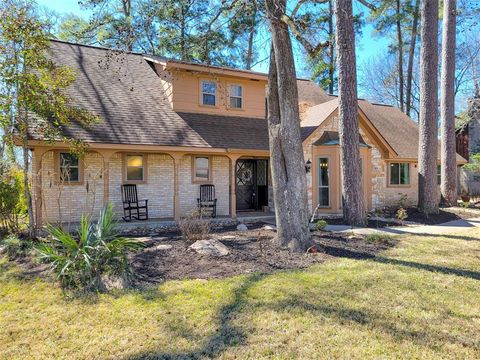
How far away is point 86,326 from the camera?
3.86 meters

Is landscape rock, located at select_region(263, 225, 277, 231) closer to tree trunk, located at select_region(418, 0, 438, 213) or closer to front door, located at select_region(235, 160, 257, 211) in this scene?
front door, located at select_region(235, 160, 257, 211)

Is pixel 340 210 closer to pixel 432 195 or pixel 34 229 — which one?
pixel 432 195

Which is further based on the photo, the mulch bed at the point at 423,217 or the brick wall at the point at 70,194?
the mulch bed at the point at 423,217

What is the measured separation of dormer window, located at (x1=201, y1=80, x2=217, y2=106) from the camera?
44.6 feet

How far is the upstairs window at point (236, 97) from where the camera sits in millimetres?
14109

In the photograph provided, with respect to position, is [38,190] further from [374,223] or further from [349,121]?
[374,223]

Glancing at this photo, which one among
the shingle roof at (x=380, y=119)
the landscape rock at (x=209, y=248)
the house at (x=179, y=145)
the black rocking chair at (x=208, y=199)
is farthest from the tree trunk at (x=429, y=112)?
the landscape rock at (x=209, y=248)

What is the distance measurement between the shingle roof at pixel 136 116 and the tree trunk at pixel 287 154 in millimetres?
4724

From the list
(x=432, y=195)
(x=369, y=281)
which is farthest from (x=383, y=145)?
(x=369, y=281)

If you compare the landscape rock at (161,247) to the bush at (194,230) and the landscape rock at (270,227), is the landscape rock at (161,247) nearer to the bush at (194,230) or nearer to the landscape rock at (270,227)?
the bush at (194,230)

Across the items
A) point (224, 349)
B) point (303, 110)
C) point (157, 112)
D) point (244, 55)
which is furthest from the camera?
point (244, 55)

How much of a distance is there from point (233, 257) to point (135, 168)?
667 centimetres

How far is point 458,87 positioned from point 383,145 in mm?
20520

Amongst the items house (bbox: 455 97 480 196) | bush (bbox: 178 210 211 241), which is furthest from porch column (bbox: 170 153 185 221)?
house (bbox: 455 97 480 196)
